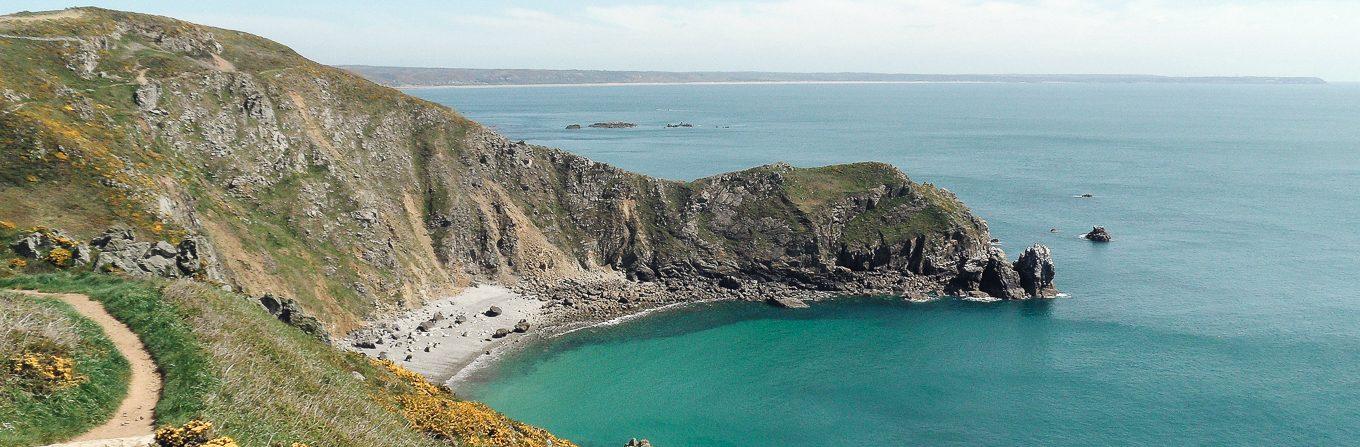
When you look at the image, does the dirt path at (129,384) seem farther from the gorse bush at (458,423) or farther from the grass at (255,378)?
the gorse bush at (458,423)

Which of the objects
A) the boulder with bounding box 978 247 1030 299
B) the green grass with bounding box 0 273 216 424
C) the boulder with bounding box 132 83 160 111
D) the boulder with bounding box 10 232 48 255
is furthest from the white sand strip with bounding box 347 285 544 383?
the boulder with bounding box 978 247 1030 299

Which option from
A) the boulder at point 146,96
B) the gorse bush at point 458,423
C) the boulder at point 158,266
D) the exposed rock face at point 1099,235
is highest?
the boulder at point 146,96

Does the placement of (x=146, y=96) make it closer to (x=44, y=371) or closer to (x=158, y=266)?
(x=158, y=266)

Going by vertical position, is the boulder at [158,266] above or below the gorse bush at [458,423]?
above

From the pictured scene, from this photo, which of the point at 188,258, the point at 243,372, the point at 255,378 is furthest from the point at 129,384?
the point at 188,258

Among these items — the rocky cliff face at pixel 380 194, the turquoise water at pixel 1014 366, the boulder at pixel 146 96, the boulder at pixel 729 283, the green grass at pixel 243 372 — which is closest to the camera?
the green grass at pixel 243 372

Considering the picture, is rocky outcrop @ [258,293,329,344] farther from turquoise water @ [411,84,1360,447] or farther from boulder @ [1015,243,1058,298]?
boulder @ [1015,243,1058,298]

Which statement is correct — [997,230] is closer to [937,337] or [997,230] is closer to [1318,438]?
[937,337]

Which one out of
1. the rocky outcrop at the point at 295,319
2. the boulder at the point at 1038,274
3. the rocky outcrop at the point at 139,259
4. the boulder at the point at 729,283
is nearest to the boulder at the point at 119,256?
the rocky outcrop at the point at 139,259
